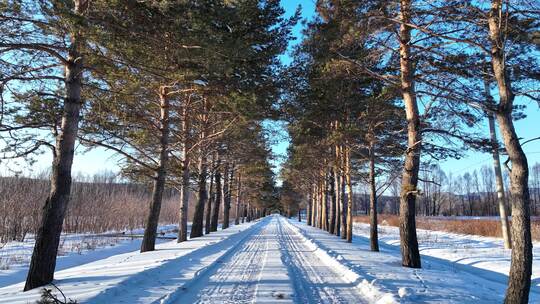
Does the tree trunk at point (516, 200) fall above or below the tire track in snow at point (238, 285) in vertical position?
above

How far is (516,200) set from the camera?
550 cm

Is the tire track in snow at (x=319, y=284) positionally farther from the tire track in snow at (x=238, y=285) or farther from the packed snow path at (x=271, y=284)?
the tire track in snow at (x=238, y=285)

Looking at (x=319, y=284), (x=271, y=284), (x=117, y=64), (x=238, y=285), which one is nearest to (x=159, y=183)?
(x=117, y=64)

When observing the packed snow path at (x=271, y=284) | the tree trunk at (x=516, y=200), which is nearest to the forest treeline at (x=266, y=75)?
the tree trunk at (x=516, y=200)

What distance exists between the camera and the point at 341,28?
9172 mm

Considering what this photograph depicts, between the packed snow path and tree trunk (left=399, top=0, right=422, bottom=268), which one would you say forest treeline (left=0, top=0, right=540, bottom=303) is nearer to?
tree trunk (left=399, top=0, right=422, bottom=268)

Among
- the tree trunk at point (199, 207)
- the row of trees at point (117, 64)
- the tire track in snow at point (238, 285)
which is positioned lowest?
the tire track in snow at point (238, 285)

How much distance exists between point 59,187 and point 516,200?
26.9 feet

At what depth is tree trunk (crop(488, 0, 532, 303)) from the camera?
17.4ft

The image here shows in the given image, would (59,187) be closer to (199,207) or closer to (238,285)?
(238,285)

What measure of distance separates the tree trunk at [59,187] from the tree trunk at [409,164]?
7.70 meters

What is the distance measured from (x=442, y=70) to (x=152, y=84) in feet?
24.8

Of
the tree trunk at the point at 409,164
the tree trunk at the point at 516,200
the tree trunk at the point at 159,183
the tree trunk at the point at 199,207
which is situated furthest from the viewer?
the tree trunk at the point at 199,207

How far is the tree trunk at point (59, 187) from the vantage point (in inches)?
289
